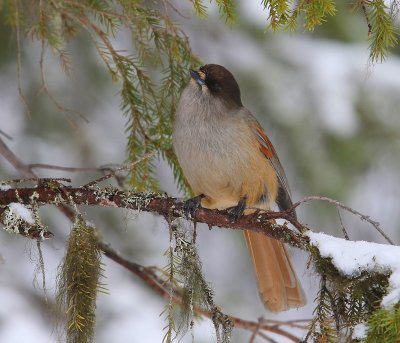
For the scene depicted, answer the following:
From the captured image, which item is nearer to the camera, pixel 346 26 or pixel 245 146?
pixel 245 146

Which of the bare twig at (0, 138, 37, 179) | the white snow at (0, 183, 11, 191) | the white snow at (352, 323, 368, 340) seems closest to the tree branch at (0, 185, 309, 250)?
the white snow at (0, 183, 11, 191)

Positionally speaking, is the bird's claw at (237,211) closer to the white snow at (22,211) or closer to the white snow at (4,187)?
the white snow at (22,211)

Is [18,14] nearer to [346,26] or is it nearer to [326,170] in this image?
[326,170]

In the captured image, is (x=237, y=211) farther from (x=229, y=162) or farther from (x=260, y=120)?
(x=260, y=120)

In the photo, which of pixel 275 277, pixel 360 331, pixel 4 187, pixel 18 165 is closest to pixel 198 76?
pixel 18 165

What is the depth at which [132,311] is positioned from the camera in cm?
630

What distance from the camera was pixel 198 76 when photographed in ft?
13.9

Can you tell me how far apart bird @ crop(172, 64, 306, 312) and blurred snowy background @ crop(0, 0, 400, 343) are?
1344mm

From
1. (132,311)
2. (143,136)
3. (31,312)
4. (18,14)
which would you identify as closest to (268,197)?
(143,136)

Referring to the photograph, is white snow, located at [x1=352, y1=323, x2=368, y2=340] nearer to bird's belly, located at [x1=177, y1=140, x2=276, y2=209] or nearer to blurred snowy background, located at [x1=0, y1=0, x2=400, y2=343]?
bird's belly, located at [x1=177, y1=140, x2=276, y2=209]

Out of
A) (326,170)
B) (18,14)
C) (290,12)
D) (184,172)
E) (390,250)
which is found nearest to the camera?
(390,250)

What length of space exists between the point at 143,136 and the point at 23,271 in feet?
9.39

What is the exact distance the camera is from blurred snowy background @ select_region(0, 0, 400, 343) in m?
5.90

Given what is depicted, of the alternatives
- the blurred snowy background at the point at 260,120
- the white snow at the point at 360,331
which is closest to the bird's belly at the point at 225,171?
the blurred snowy background at the point at 260,120
